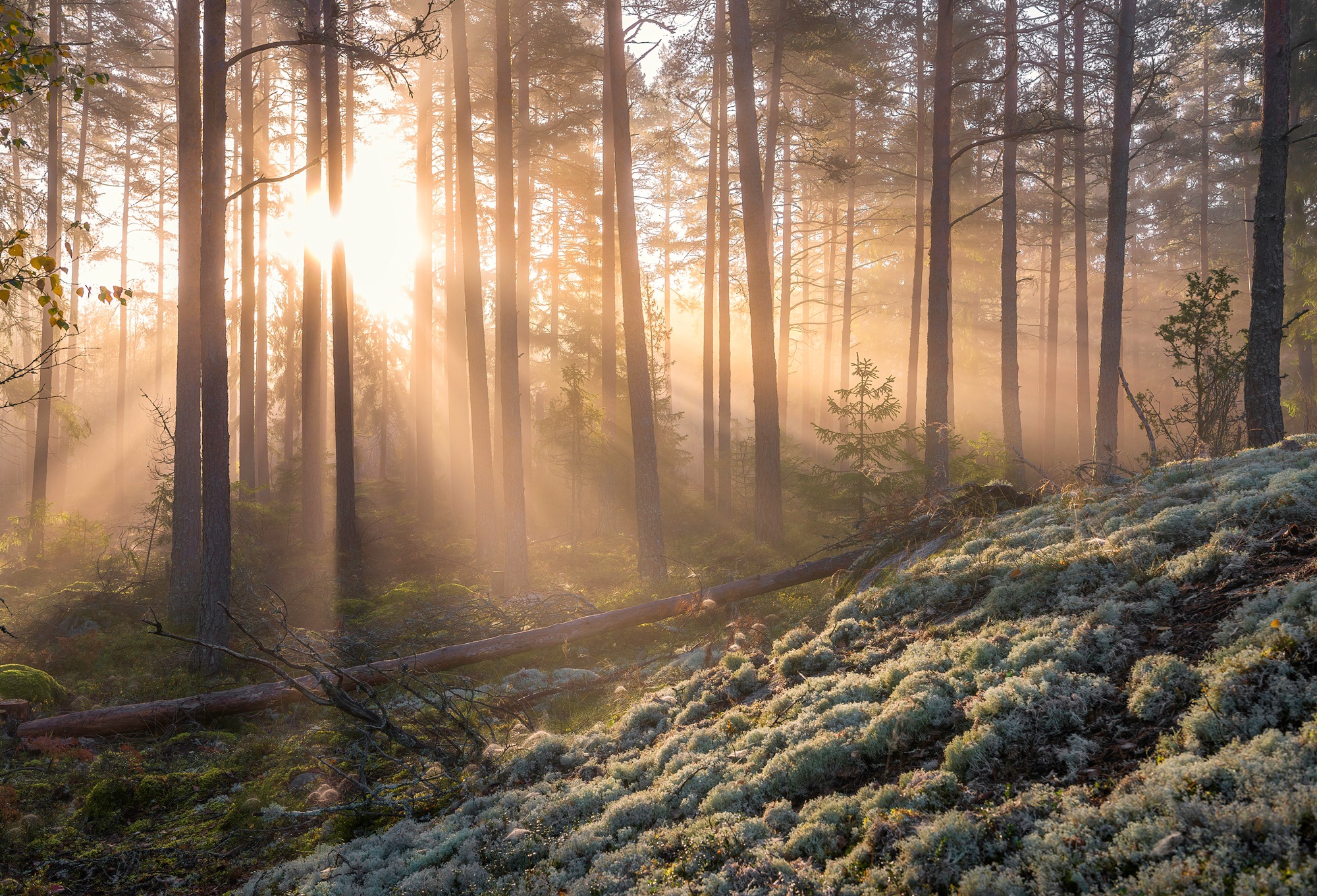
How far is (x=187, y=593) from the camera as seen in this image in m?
11.8

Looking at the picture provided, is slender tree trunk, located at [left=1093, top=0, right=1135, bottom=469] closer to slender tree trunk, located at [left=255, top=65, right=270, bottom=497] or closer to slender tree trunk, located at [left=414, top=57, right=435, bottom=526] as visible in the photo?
slender tree trunk, located at [left=414, top=57, right=435, bottom=526]

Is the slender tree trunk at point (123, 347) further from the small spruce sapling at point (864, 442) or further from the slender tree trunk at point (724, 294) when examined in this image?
the small spruce sapling at point (864, 442)

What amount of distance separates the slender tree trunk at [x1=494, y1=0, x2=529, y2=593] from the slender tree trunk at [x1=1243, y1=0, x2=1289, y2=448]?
12.6 metres

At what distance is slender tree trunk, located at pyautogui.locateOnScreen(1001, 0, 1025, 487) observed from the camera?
19.6 m

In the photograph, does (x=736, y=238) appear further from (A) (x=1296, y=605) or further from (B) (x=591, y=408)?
(A) (x=1296, y=605)

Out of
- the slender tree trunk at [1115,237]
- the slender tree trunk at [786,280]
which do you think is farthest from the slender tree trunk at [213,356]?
the slender tree trunk at [786,280]

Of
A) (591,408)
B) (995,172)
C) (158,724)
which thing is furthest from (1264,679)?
(995,172)

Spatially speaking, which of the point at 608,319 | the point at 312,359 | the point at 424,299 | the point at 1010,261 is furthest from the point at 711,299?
the point at 312,359

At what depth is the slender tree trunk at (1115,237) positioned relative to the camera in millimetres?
17000

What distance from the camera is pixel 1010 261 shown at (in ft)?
67.1

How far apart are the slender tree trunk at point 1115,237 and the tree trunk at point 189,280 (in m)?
19.5

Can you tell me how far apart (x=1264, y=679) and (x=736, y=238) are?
25555 millimetres

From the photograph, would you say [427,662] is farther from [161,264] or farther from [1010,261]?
[161,264]

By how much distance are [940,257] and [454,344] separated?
668 inches
